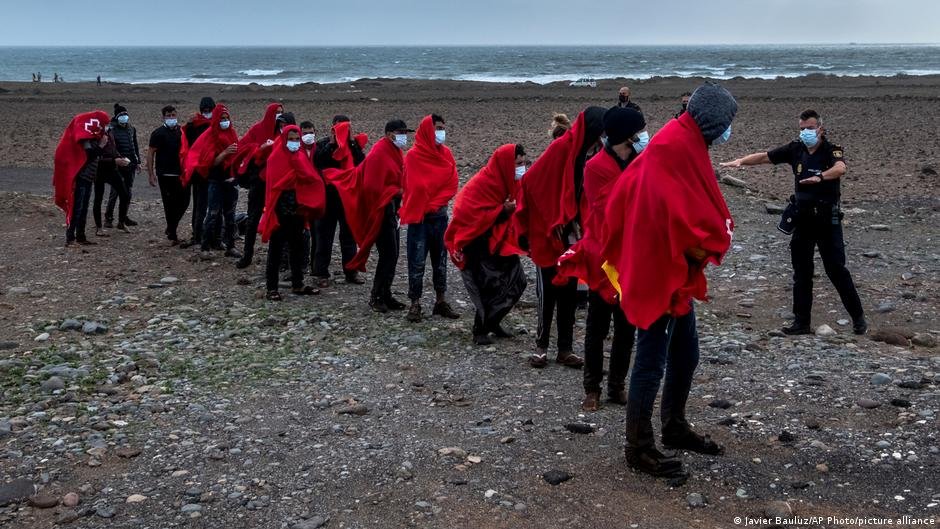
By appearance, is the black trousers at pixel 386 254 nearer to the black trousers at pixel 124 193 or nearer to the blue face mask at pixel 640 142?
the blue face mask at pixel 640 142

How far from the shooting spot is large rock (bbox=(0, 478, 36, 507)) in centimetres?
523

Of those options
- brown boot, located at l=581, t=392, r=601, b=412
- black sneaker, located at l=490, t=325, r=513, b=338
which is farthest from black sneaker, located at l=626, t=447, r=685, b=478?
black sneaker, located at l=490, t=325, r=513, b=338

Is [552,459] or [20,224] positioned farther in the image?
[20,224]

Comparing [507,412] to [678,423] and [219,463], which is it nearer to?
[678,423]

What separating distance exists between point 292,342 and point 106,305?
7.81ft

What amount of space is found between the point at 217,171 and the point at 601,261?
6972 millimetres

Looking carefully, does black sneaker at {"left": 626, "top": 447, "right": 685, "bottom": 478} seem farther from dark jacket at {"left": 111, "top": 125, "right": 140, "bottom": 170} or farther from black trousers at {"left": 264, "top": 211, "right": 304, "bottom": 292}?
dark jacket at {"left": 111, "top": 125, "right": 140, "bottom": 170}

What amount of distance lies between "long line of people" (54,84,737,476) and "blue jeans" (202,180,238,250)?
0.06ft

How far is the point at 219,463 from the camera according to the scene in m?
5.64

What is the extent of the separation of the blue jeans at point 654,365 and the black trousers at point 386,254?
170 inches

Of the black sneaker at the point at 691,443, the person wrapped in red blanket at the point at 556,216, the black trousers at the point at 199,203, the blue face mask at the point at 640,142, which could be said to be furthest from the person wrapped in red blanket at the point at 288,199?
the black sneaker at the point at 691,443

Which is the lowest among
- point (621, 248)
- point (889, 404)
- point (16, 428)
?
point (16, 428)

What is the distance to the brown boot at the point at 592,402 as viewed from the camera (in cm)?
627

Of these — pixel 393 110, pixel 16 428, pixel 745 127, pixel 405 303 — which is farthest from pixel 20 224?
pixel 393 110
